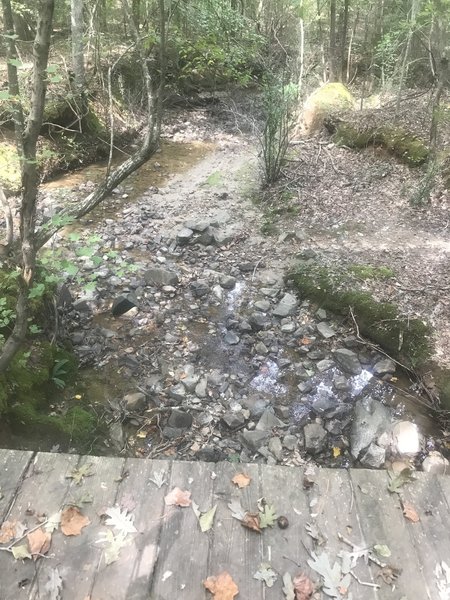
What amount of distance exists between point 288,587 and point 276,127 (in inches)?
253

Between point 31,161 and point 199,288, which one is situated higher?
point 31,161

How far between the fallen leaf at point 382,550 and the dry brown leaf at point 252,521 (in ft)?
1.64

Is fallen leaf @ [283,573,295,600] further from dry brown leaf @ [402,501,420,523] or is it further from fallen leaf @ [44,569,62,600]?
fallen leaf @ [44,569,62,600]

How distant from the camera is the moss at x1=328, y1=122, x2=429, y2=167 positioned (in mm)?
7160

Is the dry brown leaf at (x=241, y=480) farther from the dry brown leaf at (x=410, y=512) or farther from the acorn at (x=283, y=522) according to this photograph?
the dry brown leaf at (x=410, y=512)

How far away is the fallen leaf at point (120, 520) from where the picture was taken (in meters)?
1.90

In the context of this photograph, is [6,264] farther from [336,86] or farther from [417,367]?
[336,86]

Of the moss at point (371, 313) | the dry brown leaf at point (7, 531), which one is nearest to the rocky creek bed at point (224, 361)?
the moss at point (371, 313)

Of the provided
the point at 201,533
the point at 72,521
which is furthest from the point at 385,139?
the point at 72,521

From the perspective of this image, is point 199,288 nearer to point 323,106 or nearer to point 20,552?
point 20,552

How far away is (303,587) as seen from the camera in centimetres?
173

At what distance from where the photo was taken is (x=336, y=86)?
9.85m

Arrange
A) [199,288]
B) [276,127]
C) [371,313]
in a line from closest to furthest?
[371,313] → [199,288] → [276,127]

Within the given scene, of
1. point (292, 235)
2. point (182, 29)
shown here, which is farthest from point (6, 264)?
point (182, 29)
